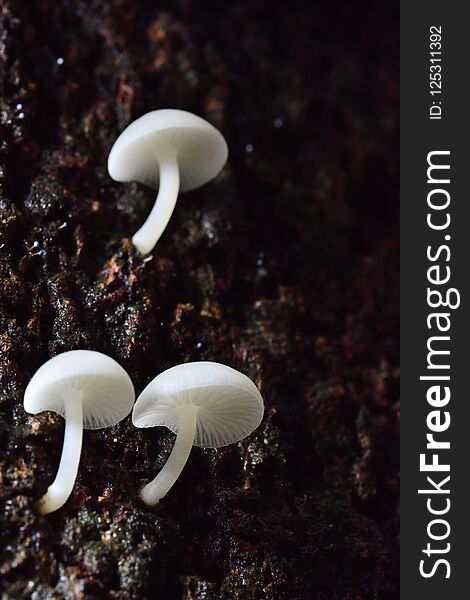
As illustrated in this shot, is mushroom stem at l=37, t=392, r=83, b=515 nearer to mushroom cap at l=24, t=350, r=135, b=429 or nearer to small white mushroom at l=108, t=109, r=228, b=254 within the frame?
mushroom cap at l=24, t=350, r=135, b=429

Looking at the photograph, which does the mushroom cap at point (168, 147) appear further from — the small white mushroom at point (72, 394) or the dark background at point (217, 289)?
the small white mushroom at point (72, 394)

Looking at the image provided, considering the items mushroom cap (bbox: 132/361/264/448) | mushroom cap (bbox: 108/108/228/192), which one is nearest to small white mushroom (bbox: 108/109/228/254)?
mushroom cap (bbox: 108/108/228/192)

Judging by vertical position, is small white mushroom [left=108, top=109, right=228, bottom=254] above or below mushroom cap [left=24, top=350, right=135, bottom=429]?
above

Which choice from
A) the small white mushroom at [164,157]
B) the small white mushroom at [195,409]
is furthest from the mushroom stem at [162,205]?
the small white mushroom at [195,409]

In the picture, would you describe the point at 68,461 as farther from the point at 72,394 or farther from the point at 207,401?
the point at 207,401

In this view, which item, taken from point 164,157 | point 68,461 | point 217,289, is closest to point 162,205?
point 164,157

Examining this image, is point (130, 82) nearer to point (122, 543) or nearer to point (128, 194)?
point (128, 194)
